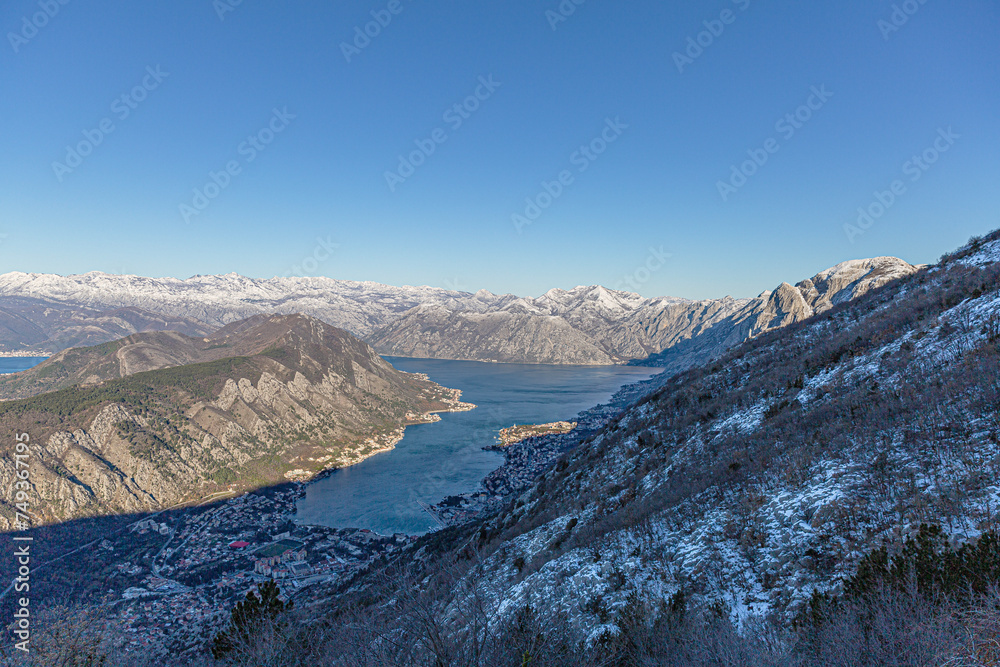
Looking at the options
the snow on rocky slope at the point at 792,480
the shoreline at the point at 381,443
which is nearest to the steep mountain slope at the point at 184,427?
the shoreline at the point at 381,443

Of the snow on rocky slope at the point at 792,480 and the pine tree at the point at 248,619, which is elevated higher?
the snow on rocky slope at the point at 792,480

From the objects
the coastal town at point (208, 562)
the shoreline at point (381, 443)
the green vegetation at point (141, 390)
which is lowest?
the coastal town at point (208, 562)

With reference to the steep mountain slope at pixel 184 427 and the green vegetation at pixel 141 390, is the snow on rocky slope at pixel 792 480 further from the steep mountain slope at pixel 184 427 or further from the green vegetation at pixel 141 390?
the green vegetation at pixel 141 390

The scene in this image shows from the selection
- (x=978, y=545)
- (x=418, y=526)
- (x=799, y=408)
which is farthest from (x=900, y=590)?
(x=418, y=526)

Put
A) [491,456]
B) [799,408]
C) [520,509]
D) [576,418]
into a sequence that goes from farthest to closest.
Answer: [576,418] → [491,456] → [520,509] → [799,408]

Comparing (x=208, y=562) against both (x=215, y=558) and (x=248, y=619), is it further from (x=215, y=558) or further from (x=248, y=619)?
(x=248, y=619)

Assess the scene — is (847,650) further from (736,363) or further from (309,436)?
(309,436)
